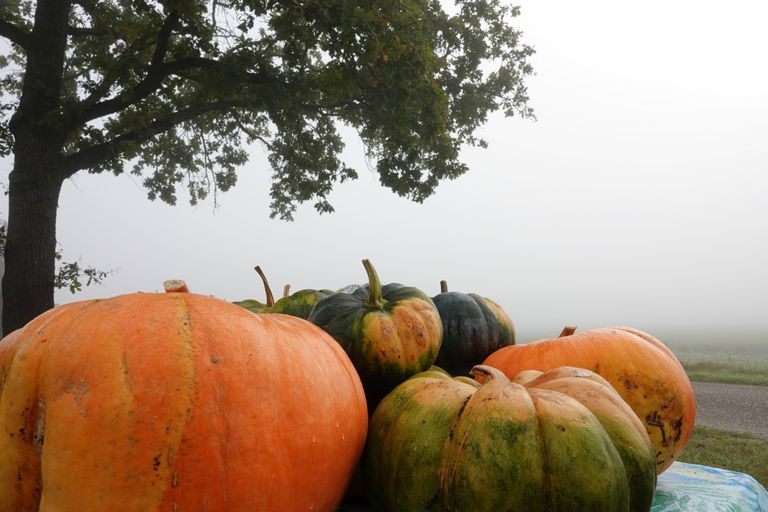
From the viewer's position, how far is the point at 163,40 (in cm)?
1175

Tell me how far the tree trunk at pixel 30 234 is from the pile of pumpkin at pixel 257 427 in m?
11.3

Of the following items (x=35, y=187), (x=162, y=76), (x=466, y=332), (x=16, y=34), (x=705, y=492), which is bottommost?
(x=705, y=492)

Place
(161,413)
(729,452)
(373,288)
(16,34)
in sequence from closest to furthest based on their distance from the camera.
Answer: (161,413) → (373,288) → (729,452) → (16,34)

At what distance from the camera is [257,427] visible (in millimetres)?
1159

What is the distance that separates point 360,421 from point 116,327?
2.07ft

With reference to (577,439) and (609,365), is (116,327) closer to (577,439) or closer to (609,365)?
(577,439)

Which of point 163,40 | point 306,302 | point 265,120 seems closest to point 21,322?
point 163,40

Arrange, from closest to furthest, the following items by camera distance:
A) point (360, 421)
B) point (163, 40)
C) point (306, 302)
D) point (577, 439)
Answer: point (577, 439), point (360, 421), point (306, 302), point (163, 40)

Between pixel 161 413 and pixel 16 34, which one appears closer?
pixel 161 413

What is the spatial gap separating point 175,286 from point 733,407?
1523 centimetres

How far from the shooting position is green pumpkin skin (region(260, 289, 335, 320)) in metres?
2.19

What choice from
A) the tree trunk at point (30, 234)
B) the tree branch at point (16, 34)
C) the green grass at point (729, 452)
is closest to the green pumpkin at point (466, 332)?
the green grass at point (729, 452)

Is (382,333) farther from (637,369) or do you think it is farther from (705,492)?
(705,492)

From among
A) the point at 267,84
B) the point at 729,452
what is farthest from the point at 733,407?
the point at 267,84
